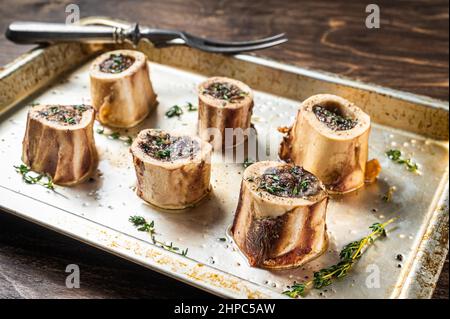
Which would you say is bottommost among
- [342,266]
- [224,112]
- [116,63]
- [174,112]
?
[342,266]

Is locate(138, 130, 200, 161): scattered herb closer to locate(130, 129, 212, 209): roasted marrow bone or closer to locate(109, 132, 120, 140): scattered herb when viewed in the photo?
locate(130, 129, 212, 209): roasted marrow bone

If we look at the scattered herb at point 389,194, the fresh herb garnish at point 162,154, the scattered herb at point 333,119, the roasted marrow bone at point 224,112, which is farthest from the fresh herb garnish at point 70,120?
the scattered herb at point 389,194

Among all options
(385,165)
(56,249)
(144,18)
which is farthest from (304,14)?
(56,249)

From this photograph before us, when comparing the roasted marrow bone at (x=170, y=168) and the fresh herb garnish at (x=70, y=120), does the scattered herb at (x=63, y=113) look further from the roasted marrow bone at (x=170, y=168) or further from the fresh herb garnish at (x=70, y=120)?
the roasted marrow bone at (x=170, y=168)

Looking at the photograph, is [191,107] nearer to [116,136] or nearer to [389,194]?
[116,136]

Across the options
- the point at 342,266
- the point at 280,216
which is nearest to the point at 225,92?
the point at 280,216
